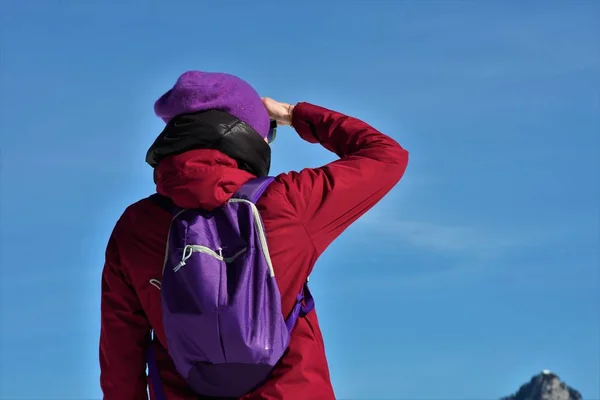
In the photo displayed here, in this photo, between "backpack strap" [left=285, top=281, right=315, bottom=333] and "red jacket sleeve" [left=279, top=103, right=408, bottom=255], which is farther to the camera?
"red jacket sleeve" [left=279, top=103, right=408, bottom=255]

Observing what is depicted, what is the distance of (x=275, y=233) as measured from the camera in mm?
6051

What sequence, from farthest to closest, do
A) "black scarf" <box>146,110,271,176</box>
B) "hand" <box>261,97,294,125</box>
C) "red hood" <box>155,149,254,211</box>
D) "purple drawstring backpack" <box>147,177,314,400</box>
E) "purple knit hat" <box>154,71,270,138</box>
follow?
"hand" <box>261,97,294,125</box> < "purple knit hat" <box>154,71,270,138</box> < "black scarf" <box>146,110,271,176</box> < "red hood" <box>155,149,254,211</box> < "purple drawstring backpack" <box>147,177,314,400</box>

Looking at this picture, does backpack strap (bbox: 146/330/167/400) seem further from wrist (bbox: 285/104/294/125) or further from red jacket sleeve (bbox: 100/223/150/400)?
wrist (bbox: 285/104/294/125)

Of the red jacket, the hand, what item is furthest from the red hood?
the hand

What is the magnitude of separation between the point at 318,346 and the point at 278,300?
53 cm

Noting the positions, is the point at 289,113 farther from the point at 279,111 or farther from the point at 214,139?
the point at 214,139

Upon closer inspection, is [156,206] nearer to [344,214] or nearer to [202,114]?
[202,114]

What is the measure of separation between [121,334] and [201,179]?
1294 mm

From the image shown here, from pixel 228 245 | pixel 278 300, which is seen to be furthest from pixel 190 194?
pixel 278 300

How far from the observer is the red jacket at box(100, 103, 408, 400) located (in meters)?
6.06

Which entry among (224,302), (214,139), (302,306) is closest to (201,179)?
(214,139)

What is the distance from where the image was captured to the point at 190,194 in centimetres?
607

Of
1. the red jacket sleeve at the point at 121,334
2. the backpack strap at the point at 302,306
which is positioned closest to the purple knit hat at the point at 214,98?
the red jacket sleeve at the point at 121,334

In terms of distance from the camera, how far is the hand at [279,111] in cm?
702
